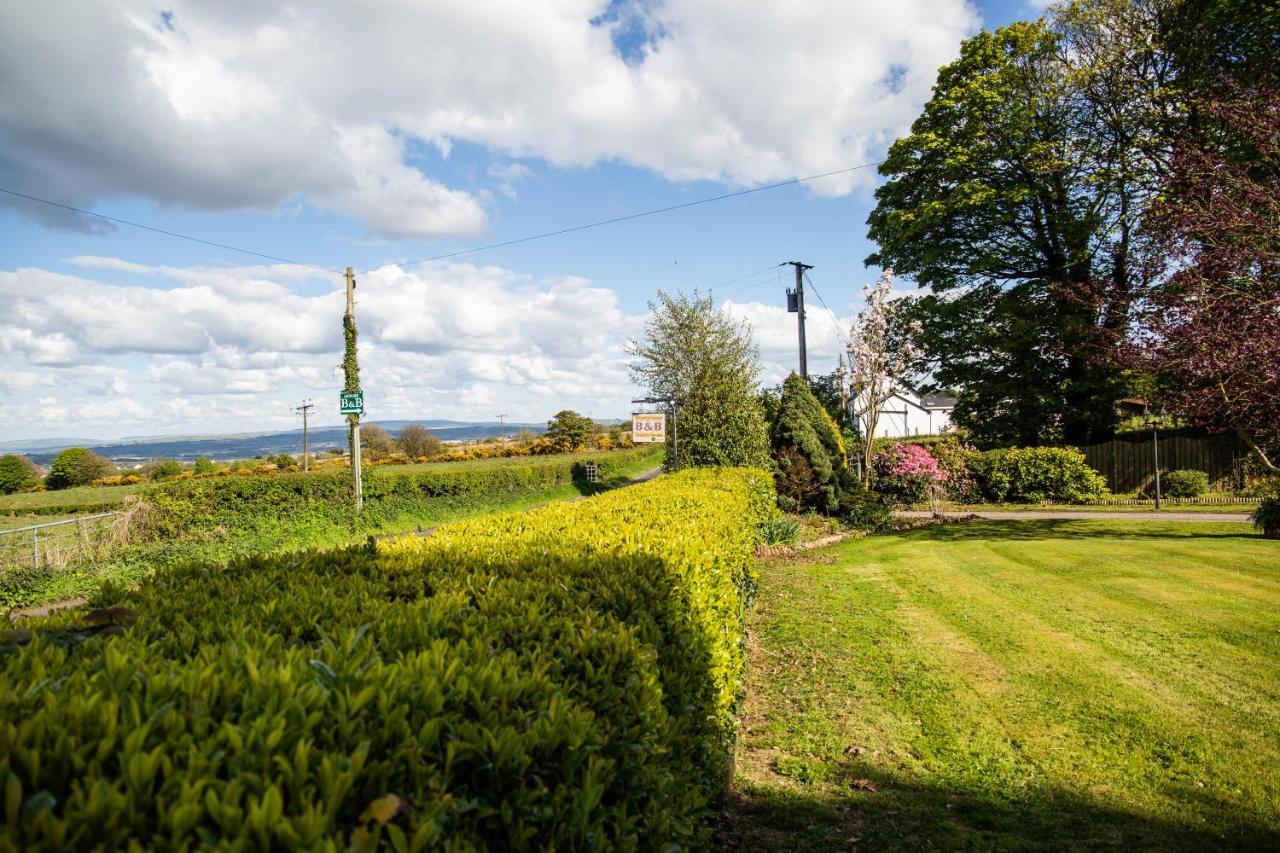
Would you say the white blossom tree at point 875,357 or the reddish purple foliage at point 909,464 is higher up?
the white blossom tree at point 875,357

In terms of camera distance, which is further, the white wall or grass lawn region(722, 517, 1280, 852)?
the white wall

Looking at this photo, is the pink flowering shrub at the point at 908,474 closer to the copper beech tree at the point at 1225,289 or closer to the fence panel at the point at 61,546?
the copper beech tree at the point at 1225,289

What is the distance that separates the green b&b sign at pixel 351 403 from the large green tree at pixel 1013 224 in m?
18.9

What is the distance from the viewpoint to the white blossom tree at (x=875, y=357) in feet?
68.3

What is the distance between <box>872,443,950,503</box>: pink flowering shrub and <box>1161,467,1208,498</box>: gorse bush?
6.45m

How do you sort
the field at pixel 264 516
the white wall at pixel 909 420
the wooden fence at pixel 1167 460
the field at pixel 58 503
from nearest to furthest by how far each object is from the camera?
1. the field at pixel 264 516
2. the wooden fence at pixel 1167 460
3. the field at pixel 58 503
4. the white wall at pixel 909 420

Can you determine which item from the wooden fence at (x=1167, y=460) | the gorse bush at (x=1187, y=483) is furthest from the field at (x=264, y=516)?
the gorse bush at (x=1187, y=483)

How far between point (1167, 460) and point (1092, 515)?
6.52 metres

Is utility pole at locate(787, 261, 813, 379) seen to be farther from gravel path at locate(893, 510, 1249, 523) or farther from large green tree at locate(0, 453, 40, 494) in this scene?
large green tree at locate(0, 453, 40, 494)

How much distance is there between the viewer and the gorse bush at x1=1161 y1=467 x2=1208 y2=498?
19406mm

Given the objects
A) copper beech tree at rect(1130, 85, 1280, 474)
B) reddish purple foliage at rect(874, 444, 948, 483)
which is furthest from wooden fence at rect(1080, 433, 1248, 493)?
copper beech tree at rect(1130, 85, 1280, 474)

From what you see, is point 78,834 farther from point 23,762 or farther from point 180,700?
point 180,700

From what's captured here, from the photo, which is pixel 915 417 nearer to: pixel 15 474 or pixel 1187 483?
pixel 1187 483

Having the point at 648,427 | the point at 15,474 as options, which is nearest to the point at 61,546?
the point at 648,427
